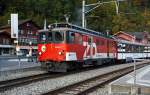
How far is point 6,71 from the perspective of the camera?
23328 mm

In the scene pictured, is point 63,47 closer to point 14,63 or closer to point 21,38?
point 14,63

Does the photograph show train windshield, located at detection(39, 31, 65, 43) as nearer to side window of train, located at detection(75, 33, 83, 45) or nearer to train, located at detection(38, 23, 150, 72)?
train, located at detection(38, 23, 150, 72)

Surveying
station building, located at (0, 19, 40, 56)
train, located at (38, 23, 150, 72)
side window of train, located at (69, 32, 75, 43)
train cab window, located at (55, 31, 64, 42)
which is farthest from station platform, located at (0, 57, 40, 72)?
station building, located at (0, 19, 40, 56)

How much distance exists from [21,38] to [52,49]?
76599mm

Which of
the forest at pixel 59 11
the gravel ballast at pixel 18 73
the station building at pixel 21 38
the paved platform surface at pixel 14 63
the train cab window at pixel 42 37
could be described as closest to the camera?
the gravel ballast at pixel 18 73

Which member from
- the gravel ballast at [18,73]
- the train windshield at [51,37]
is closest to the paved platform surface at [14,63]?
the gravel ballast at [18,73]

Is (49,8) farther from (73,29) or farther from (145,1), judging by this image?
(73,29)

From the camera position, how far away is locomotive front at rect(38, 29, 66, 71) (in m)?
23.9

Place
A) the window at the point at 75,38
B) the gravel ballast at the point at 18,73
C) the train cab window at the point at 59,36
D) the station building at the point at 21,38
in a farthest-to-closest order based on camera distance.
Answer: the station building at the point at 21,38 → the window at the point at 75,38 → the train cab window at the point at 59,36 → the gravel ballast at the point at 18,73

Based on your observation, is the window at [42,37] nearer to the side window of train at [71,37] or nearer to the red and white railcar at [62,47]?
the red and white railcar at [62,47]

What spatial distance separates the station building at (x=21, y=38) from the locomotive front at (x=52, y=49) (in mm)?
63937

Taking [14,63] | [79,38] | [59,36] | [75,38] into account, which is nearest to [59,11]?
[14,63]

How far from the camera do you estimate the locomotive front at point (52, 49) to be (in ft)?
78.5

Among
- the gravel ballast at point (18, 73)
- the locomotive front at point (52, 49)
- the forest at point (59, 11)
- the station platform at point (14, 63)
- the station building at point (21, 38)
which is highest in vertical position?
the forest at point (59, 11)
